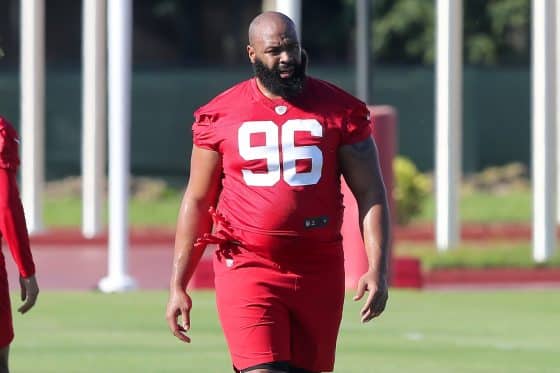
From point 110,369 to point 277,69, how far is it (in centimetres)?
455

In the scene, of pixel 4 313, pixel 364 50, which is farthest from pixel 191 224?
pixel 364 50

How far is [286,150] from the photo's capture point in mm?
6203

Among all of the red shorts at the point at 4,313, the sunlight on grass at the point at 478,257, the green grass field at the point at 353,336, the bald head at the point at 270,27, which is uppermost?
the bald head at the point at 270,27

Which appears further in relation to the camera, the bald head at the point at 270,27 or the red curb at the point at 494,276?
the red curb at the point at 494,276

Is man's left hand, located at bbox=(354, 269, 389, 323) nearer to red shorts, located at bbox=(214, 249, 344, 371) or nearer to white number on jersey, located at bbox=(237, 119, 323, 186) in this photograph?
red shorts, located at bbox=(214, 249, 344, 371)

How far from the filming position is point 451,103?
18.5m

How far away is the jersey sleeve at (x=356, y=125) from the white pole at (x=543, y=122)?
11337 mm

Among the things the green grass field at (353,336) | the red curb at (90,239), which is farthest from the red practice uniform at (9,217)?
the red curb at (90,239)

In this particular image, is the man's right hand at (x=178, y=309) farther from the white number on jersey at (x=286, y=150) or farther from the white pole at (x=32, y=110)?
the white pole at (x=32, y=110)

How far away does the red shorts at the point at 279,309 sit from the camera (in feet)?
20.4

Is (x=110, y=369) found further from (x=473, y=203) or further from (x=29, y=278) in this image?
(x=473, y=203)

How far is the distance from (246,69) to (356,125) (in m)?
26.0

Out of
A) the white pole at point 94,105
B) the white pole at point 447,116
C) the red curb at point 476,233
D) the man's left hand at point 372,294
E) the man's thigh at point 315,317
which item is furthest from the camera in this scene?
the red curb at point 476,233

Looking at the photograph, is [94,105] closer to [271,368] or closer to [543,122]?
[543,122]
